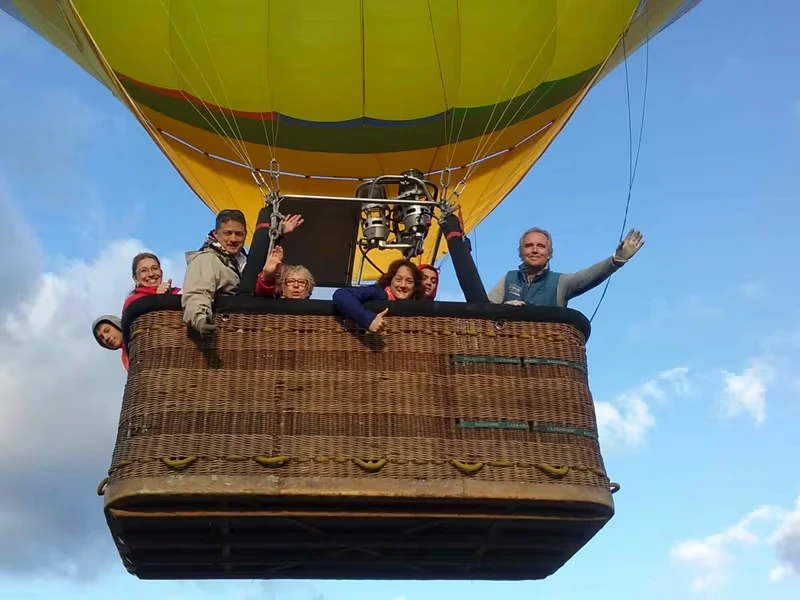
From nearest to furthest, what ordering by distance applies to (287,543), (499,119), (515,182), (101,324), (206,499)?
1. (206,499)
2. (287,543)
3. (101,324)
4. (499,119)
5. (515,182)

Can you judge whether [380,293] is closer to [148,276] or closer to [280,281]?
[280,281]

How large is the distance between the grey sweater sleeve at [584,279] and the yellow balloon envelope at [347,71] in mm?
1384

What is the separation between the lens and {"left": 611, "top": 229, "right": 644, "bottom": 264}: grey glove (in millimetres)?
3211

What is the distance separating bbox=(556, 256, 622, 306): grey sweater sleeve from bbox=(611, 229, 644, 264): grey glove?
3 centimetres

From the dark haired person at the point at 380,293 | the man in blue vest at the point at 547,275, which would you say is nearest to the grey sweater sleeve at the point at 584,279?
the man in blue vest at the point at 547,275

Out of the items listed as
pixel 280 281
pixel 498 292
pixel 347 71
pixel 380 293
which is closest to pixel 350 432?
pixel 380 293

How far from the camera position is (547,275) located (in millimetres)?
3283

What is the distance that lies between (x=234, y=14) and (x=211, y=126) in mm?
709

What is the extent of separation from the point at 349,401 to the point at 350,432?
0.30 feet

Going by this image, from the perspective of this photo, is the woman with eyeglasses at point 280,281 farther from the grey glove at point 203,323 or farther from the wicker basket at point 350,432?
the grey glove at point 203,323

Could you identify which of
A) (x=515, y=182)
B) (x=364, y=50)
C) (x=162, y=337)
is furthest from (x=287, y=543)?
(x=515, y=182)

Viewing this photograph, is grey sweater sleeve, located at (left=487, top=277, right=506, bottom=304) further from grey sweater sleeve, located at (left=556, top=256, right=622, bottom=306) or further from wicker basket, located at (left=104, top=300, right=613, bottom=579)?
wicker basket, located at (left=104, top=300, right=613, bottom=579)

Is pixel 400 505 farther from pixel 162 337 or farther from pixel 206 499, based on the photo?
pixel 162 337

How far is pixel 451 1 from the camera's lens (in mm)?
4734
